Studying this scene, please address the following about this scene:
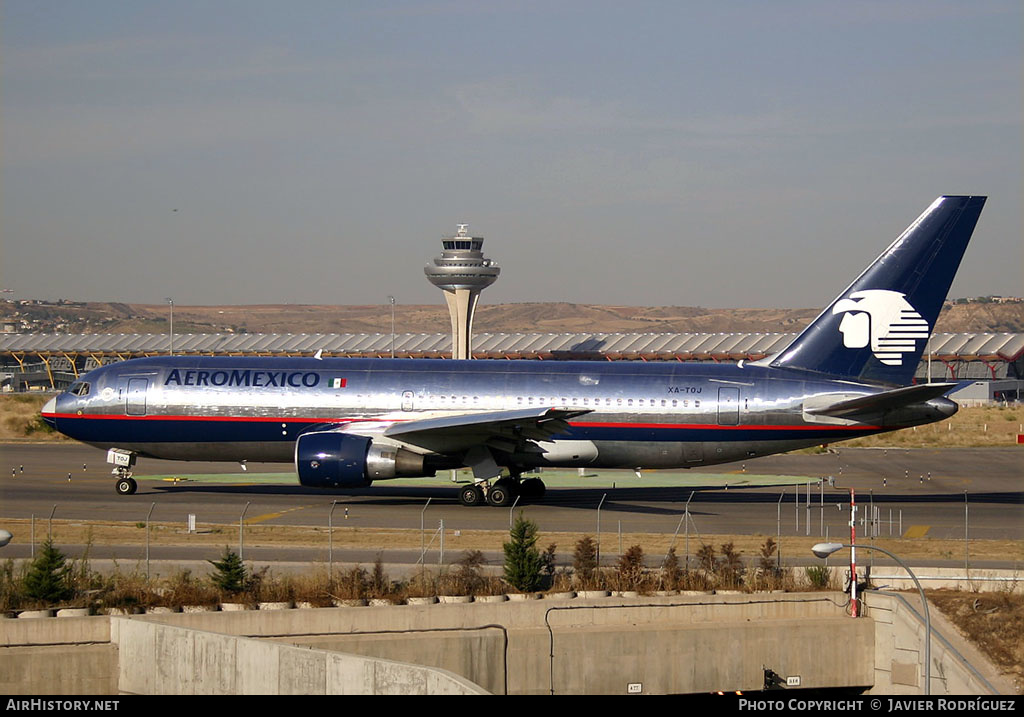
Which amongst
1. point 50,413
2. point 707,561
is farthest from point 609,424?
point 50,413

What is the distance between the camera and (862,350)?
40438mm

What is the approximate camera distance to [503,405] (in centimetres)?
4069

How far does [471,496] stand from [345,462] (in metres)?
4.54

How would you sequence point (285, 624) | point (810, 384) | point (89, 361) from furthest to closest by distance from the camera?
1. point (89, 361)
2. point (810, 384)
3. point (285, 624)

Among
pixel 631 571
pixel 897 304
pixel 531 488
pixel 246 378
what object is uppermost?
pixel 897 304

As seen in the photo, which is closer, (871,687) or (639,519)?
(871,687)

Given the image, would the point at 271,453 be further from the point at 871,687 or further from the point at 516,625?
the point at 871,687

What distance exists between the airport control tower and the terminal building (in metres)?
10.7

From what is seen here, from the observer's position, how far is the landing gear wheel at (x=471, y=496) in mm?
40094

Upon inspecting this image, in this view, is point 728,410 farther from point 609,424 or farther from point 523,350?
point 523,350

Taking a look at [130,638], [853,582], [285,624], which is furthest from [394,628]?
[853,582]

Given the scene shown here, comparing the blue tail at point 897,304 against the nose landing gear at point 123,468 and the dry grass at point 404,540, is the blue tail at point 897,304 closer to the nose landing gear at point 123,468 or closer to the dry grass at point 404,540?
the dry grass at point 404,540

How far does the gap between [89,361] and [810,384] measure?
13697 cm

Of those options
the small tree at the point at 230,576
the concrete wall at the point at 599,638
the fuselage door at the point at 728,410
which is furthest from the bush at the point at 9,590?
the fuselage door at the point at 728,410
